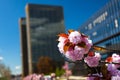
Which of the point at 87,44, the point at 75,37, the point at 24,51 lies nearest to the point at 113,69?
the point at 87,44

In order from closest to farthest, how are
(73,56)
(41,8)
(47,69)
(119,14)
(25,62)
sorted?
(73,56) → (119,14) → (47,69) → (25,62) → (41,8)

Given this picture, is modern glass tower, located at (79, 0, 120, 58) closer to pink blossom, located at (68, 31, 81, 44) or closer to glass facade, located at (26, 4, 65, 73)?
pink blossom, located at (68, 31, 81, 44)

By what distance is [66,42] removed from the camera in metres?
3.20

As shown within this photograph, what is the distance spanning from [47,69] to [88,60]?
300 ft

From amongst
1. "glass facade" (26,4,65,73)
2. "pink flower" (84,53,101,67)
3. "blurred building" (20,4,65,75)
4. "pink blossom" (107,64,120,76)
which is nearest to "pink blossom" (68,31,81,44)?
"pink flower" (84,53,101,67)

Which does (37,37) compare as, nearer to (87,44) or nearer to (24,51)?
(24,51)

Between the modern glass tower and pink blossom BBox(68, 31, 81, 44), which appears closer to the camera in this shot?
pink blossom BBox(68, 31, 81, 44)

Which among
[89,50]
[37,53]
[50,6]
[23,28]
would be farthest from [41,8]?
[89,50]

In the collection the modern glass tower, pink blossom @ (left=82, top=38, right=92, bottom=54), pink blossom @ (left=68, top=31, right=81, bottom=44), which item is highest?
the modern glass tower

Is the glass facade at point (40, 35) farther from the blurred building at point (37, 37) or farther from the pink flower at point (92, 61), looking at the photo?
the pink flower at point (92, 61)

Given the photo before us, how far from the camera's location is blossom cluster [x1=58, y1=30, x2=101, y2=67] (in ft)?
10.2

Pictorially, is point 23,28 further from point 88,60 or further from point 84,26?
point 88,60

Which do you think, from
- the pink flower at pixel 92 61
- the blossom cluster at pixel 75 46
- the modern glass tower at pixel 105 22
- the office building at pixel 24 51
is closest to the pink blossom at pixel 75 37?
the blossom cluster at pixel 75 46

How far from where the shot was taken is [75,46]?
316 centimetres
